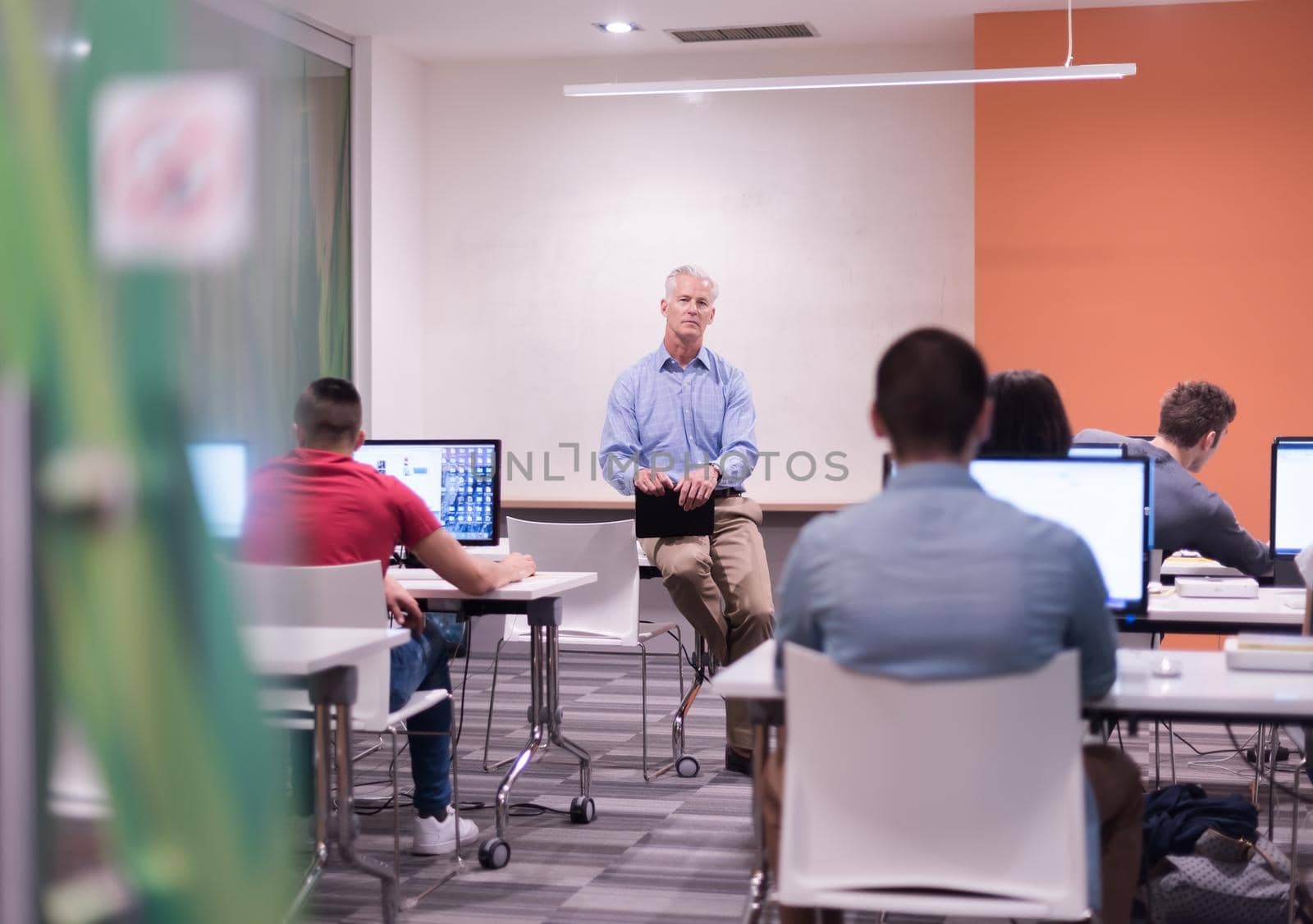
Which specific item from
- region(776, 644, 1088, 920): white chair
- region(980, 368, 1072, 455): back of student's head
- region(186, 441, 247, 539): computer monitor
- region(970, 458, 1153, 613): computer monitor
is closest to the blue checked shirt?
region(980, 368, 1072, 455): back of student's head

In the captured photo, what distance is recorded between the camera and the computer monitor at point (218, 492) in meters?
0.65

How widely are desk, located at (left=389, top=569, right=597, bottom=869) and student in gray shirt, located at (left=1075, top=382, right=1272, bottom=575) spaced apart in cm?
159

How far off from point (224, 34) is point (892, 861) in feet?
4.53

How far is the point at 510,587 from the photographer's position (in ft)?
11.5

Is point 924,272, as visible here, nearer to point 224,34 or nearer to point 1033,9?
point 1033,9

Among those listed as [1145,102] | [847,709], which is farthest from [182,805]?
[1145,102]

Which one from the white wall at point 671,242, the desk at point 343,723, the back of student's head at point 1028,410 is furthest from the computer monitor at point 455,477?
the white wall at point 671,242

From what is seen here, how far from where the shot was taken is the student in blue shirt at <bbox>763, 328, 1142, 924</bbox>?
66.1 inches

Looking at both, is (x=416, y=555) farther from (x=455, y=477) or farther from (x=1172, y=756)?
(x=1172, y=756)

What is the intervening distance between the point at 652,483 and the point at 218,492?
3.79m

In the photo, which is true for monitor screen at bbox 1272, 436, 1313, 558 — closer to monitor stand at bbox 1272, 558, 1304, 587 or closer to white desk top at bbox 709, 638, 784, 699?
monitor stand at bbox 1272, 558, 1304, 587

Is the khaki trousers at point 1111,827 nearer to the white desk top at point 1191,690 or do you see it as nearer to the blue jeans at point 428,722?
the white desk top at point 1191,690

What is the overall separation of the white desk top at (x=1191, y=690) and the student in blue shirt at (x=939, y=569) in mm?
129

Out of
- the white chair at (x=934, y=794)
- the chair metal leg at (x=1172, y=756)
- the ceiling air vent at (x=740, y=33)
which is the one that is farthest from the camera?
the ceiling air vent at (x=740, y=33)
